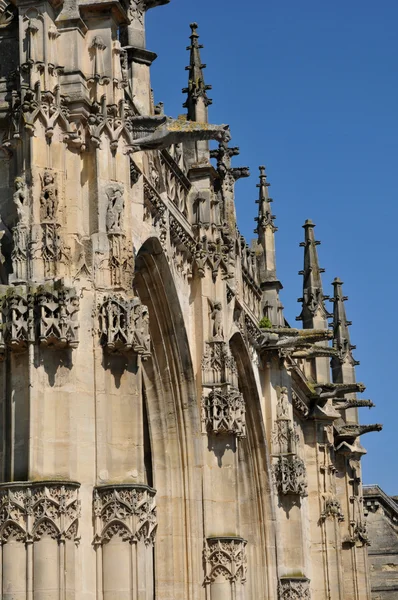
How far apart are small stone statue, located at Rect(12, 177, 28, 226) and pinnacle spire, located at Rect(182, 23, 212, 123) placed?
11629 mm

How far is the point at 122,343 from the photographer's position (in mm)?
21016

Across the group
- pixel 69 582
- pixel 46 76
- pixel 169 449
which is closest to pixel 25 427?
pixel 69 582

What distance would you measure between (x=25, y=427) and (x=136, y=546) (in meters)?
2.31

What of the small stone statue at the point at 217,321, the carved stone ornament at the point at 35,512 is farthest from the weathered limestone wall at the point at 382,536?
the carved stone ornament at the point at 35,512

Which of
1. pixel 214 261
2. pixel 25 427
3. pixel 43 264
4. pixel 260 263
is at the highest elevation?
pixel 260 263

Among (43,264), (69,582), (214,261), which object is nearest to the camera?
(69,582)

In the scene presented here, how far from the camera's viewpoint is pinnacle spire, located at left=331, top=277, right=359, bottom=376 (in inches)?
1970

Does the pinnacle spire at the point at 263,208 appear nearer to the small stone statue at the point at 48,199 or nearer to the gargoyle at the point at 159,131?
the gargoyle at the point at 159,131

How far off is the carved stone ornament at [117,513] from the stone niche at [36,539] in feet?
2.13

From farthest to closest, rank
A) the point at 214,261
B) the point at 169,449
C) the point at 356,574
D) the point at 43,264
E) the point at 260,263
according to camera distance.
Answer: the point at 356,574 → the point at 260,263 → the point at 214,261 → the point at 169,449 → the point at 43,264

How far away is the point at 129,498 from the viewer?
20.6m

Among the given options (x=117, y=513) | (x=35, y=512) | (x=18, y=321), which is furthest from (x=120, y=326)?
(x=35, y=512)

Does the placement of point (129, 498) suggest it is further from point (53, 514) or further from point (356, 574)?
point (356, 574)

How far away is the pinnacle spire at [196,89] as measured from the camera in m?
32.5
